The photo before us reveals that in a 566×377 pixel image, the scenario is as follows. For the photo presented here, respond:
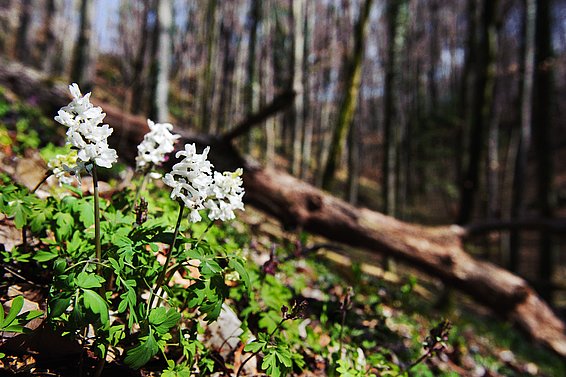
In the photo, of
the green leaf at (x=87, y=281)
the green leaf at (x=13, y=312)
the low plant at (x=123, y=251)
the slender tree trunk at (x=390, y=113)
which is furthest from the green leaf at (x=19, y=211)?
the slender tree trunk at (x=390, y=113)

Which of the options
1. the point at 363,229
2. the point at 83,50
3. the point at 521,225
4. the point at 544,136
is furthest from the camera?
the point at 544,136

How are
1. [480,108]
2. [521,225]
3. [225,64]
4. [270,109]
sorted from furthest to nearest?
[225,64]
[480,108]
[521,225]
[270,109]

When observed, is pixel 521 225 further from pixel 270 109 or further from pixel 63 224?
pixel 63 224

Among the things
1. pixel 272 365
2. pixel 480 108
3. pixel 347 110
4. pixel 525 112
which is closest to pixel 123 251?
pixel 272 365

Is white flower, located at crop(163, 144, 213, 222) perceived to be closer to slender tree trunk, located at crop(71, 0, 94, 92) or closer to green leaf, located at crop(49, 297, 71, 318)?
green leaf, located at crop(49, 297, 71, 318)

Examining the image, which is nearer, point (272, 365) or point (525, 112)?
point (272, 365)

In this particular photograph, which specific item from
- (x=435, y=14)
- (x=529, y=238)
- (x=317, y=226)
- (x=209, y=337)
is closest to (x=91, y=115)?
(x=209, y=337)

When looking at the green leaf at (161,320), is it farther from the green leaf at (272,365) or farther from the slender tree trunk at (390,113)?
the slender tree trunk at (390,113)
